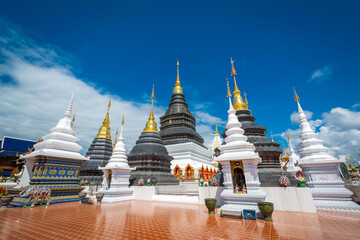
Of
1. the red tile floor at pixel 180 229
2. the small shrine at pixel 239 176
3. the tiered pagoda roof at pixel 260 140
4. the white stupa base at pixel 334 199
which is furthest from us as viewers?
the tiered pagoda roof at pixel 260 140

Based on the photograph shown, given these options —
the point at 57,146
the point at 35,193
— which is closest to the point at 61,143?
the point at 57,146

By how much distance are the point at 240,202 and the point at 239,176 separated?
5.20 ft

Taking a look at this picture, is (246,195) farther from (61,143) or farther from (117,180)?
(61,143)

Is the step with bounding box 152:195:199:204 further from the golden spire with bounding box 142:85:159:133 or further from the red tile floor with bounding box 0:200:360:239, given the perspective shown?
the golden spire with bounding box 142:85:159:133

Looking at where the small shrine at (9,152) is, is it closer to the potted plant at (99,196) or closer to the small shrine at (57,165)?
the small shrine at (57,165)

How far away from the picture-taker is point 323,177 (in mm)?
9984

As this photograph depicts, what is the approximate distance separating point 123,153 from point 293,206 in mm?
12365

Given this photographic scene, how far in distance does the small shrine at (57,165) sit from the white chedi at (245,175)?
10.2 metres

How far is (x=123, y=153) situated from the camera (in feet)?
48.2

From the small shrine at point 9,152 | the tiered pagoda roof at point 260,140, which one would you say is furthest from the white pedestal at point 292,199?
the small shrine at point 9,152

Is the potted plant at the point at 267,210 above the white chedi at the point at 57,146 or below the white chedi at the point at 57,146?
below

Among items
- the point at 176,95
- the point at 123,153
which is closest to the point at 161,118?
the point at 176,95

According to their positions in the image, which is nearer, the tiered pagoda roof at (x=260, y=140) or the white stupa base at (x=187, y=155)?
the tiered pagoda roof at (x=260, y=140)

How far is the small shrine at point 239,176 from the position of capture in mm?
7754
